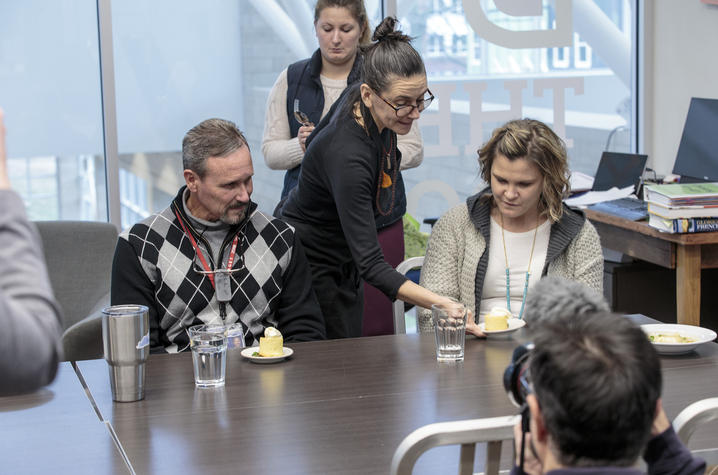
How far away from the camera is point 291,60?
4652mm

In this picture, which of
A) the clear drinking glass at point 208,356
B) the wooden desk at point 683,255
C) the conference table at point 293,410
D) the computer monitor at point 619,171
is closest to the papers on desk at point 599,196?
the computer monitor at point 619,171

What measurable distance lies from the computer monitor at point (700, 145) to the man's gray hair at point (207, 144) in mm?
2563

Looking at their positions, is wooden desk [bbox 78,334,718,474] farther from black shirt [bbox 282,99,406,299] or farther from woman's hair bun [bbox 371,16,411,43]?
woman's hair bun [bbox 371,16,411,43]

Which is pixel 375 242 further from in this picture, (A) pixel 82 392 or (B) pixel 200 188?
(A) pixel 82 392

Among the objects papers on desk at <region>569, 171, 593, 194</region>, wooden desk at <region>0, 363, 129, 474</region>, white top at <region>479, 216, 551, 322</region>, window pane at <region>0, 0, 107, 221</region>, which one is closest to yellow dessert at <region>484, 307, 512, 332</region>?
white top at <region>479, 216, 551, 322</region>

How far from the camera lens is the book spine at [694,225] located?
11.2 feet

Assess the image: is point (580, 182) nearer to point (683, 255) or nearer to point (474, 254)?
point (683, 255)

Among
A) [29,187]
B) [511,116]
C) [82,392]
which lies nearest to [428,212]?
[511,116]

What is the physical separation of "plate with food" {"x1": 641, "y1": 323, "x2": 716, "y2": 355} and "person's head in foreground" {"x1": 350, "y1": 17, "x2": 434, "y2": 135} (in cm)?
80

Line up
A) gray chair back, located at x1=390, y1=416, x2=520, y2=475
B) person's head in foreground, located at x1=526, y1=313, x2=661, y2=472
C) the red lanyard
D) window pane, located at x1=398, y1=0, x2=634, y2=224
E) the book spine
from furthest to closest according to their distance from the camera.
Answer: window pane, located at x1=398, y1=0, x2=634, y2=224, the book spine, the red lanyard, gray chair back, located at x1=390, y1=416, x2=520, y2=475, person's head in foreground, located at x1=526, y1=313, x2=661, y2=472

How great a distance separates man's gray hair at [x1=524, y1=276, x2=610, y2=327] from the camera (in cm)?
97

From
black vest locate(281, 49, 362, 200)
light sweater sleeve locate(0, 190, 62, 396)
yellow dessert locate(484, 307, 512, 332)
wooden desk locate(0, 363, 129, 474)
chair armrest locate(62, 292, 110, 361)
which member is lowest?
chair armrest locate(62, 292, 110, 361)

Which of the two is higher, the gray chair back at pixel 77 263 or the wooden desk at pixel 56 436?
the gray chair back at pixel 77 263

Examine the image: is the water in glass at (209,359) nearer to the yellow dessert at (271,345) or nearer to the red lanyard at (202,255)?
the yellow dessert at (271,345)
